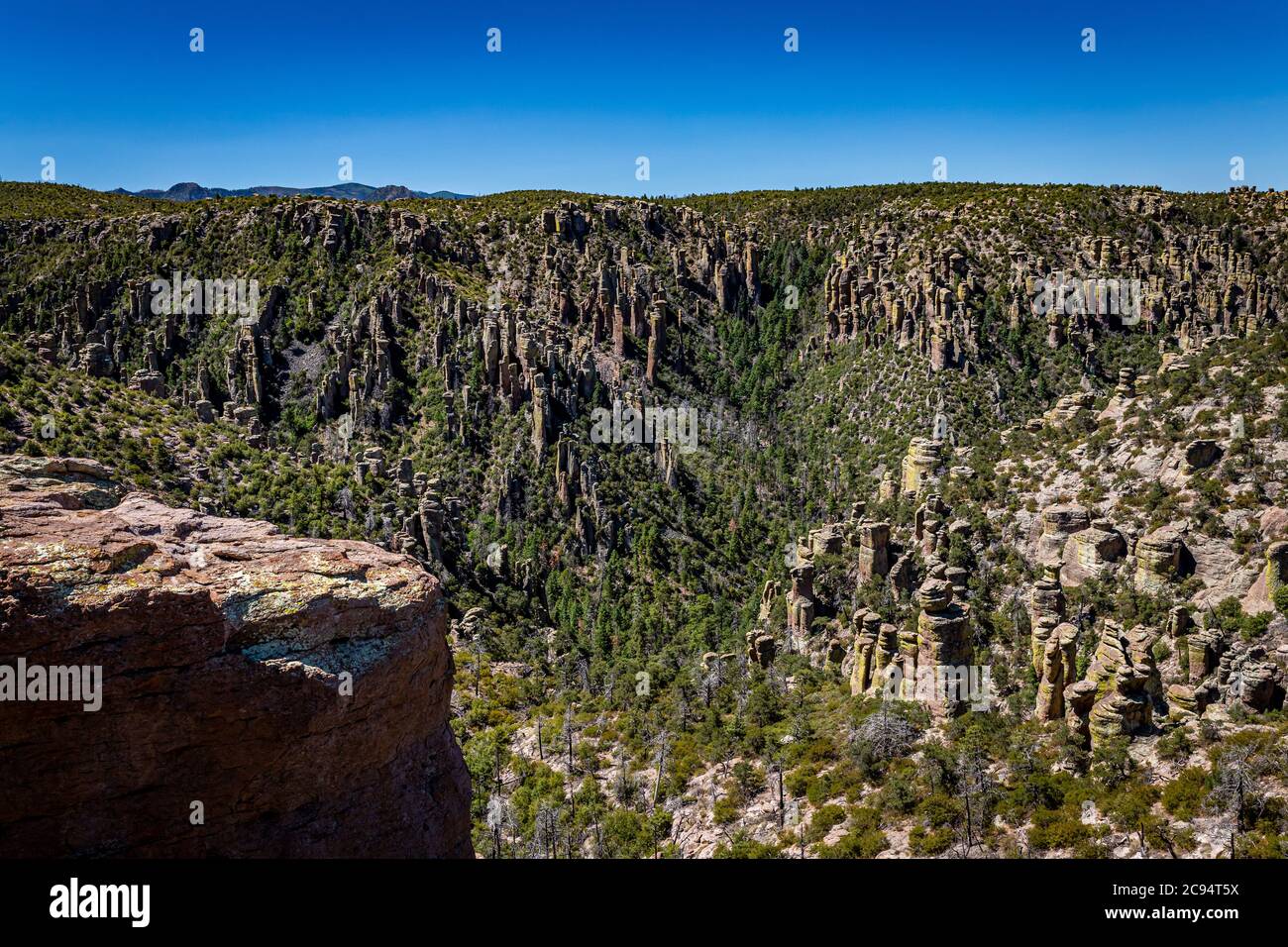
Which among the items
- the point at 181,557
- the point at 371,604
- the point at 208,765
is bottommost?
the point at 208,765

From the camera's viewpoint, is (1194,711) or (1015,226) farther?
(1015,226)

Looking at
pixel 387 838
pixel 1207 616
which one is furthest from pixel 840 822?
pixel 387 838

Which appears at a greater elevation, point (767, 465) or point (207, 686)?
point (207, 686)

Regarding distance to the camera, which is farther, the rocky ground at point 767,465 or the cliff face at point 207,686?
→ the rocky ground at point 767,465

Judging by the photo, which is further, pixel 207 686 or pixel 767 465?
pixel 767 465

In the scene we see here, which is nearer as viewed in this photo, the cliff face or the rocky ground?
the cliff face

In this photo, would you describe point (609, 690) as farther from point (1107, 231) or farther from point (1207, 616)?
point (1107, 231)
